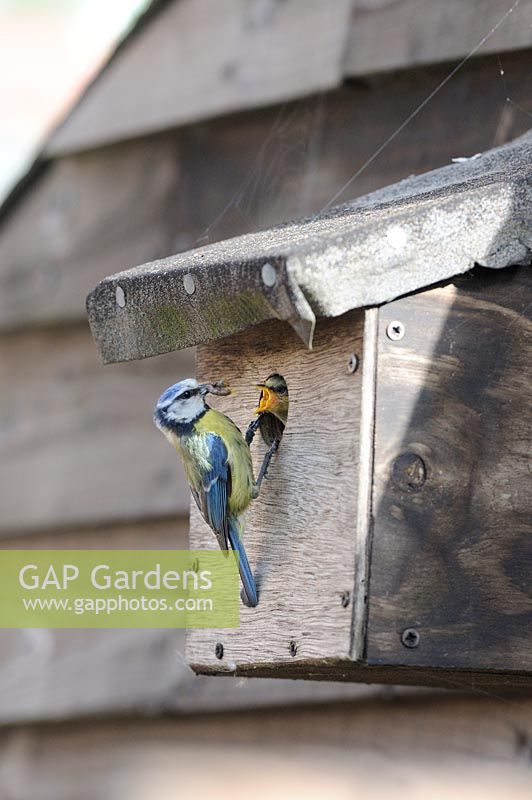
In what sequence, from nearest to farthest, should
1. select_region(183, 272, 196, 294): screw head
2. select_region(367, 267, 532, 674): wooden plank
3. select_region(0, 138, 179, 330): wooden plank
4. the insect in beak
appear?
select_region(367, 267, 532, 674): wooden plank → select_region(183, 272, 196, 294): screw head → the insect in beak → select_region(0, 138, 179, 330): wooden plank

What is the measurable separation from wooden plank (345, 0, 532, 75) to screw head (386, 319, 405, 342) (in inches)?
39.6

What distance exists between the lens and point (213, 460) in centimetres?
219

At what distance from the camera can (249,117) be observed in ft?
10.4

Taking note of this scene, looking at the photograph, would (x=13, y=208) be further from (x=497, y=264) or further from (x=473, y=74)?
(x=497, y=264)

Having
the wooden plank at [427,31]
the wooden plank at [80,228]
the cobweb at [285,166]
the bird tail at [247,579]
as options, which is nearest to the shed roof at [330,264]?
the bird tail at [247,579]

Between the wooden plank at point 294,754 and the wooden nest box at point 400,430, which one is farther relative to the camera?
the wooden plank at point 294,754

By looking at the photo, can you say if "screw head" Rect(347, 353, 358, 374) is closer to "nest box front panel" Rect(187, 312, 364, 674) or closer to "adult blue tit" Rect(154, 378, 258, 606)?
"nest box front panel" Rect(187, 312, 364, 674)

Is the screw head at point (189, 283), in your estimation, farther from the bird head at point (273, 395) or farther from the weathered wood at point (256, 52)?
the weathered wood at point (256, 52)

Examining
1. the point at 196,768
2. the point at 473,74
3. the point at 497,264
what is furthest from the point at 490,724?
the point at 473,74

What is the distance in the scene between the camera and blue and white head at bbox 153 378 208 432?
7.32ft

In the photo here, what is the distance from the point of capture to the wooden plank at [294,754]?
2586mm

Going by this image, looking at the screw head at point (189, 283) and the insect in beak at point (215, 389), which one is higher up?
the screw head at point (189, 283)

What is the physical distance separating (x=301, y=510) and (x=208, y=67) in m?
1.57

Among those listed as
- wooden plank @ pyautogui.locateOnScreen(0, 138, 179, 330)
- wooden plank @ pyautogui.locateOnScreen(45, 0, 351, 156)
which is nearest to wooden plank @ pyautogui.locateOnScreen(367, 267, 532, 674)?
wooden plank @ pyautogui.locateOnScreen(45, 0, 351, 156)
